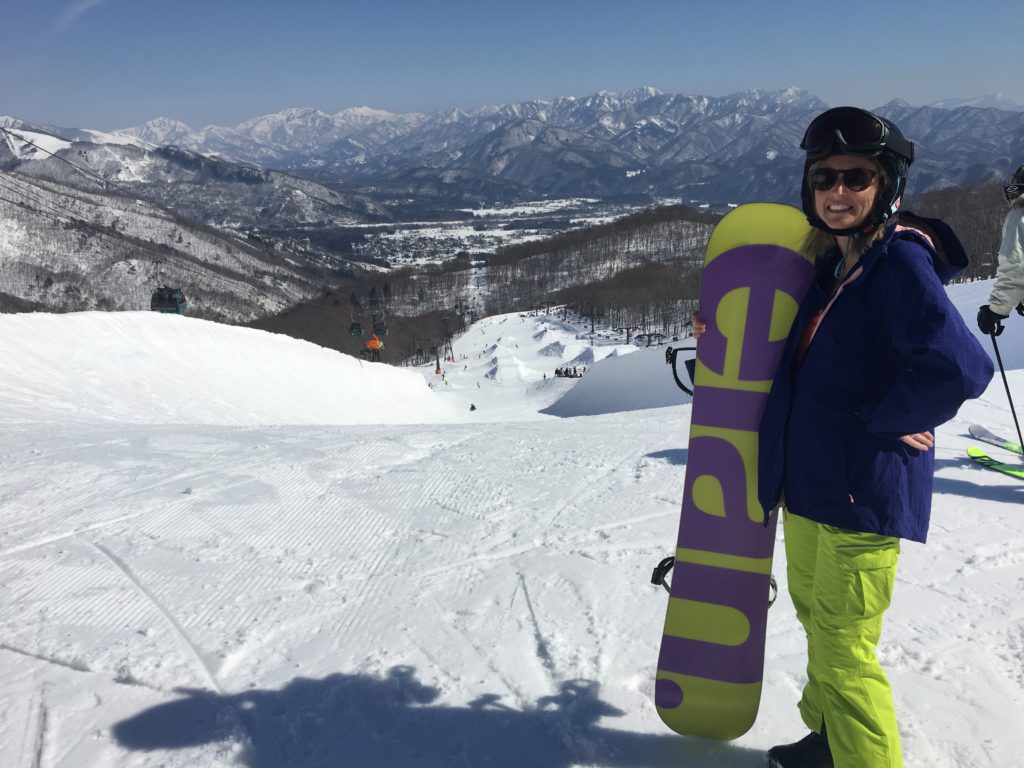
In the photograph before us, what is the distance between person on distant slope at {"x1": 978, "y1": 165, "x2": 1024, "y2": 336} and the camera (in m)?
4.11

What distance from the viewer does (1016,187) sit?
4.07m

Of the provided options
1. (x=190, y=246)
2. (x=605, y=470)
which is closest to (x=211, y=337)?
(x=605, y=470)

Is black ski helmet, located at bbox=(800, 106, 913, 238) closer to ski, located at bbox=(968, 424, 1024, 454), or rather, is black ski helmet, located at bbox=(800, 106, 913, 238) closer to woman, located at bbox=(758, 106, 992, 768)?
woman, located at bbox=(758, 106, 992, 768)

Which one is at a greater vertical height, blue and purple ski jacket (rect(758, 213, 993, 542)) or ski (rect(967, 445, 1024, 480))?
blue and purple ski jacket (rect(758, 213, 993, 542))

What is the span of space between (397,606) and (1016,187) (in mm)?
4833

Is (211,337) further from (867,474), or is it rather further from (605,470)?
(867,474)

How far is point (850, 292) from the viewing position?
1.71 metres

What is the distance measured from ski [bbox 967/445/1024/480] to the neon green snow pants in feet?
15.1

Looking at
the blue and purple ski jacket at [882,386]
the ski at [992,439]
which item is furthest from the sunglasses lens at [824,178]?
the ski at [992,439]

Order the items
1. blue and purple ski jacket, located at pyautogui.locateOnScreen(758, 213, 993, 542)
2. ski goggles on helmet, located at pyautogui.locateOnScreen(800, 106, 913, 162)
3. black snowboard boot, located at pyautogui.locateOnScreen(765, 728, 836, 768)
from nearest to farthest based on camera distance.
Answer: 1. blue and purple ski jacket, located at pyautogui.locateOnScreen(758, 213, 993, 542)
2. ski goggles on helmet, located at pyautogui.locateOnScreen(800, 106, 913, 162)
3. black snowboard boot, located at pyautogui.locateOnScreen(765, 728, 836, 768)

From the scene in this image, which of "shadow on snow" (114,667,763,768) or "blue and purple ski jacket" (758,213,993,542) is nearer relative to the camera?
"blue and purple ski jacket" (758,213,993,542)

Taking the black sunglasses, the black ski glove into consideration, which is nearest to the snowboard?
the black sunglasses

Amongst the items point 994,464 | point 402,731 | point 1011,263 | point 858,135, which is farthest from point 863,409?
point 994,464

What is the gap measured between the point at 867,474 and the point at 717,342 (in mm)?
758
